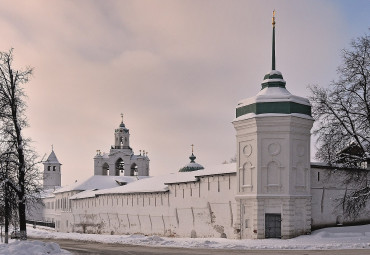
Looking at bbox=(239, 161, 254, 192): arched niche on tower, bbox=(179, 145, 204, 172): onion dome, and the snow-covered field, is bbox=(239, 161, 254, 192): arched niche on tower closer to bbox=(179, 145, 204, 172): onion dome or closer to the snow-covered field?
the snow-covered field

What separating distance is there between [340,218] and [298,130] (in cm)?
690

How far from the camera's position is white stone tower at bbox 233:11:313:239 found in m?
29.6

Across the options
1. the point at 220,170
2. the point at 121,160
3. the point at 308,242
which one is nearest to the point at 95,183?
the point at 121,160

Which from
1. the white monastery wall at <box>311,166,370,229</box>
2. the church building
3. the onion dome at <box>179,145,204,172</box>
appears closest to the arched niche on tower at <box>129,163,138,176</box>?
the onion dome at <box>179,145,204,172</box>

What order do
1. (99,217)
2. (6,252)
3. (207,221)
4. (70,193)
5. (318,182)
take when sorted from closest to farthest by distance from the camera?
(6,252)
(318,182)
(207,221)
(99,217)
(70,193)

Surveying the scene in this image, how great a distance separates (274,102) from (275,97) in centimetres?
33

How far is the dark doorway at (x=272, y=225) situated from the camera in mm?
29516

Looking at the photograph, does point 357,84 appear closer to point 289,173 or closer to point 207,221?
point 289,173

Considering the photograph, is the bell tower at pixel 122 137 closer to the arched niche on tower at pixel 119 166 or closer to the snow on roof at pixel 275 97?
the arched niche on tower at pixel 119 166

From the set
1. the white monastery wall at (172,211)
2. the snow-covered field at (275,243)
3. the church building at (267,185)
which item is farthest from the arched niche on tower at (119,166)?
the snow-covered field at (275,243)

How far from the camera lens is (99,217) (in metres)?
57.5

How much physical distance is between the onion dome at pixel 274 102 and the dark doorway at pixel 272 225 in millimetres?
5786

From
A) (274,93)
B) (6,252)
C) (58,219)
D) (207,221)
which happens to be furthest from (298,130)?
(58,219)

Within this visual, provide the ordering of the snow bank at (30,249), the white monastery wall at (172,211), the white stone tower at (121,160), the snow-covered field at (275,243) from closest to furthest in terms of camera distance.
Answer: the snow bank at (30,249) → the snow-covered field at (275,243) → the white monastery wall at (172,211) → the white stone tower at (121,160)
